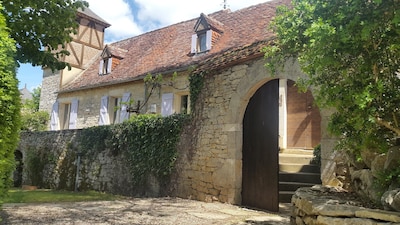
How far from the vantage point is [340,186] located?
4.77 m

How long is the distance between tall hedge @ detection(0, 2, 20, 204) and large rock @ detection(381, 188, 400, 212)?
3478mm

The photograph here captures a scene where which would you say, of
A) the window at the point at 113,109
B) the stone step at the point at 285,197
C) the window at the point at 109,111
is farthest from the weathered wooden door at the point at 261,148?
the window at the point at 113,109

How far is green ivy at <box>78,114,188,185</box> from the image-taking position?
328 inches

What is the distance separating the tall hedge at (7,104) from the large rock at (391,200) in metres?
3.48

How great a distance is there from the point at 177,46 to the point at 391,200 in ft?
36.1

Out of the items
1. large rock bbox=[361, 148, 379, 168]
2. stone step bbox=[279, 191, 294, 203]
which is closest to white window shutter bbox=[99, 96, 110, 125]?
stone step bbox=[279, 191, 294, 203]

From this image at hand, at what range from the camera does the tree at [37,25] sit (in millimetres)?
5230

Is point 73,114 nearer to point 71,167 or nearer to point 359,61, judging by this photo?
point 71,167

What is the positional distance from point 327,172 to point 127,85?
30.2 feet

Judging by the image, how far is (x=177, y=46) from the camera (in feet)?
42.6

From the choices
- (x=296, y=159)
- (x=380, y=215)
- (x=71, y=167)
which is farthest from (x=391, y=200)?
(x=71, y=167)

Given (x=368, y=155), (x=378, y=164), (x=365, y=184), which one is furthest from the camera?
(x=368, y=155)

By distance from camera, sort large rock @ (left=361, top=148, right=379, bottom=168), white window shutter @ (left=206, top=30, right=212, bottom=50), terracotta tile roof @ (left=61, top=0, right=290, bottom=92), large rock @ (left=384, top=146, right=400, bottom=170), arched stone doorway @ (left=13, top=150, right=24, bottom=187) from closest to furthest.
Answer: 1. large rock @ (left=384, top=146, right=400, bottom=170)
2. large rock @ (left=361, top=148, right=379, bottom=168)
3. terracotta tile roof @ (left=61, top=0, right=290, bottom=92)
4. white window shutter @ (left=206, top=30, right=212, bottom=50)
5. arched stone doorway @ (left=13, top=150, right=24, bottom=187)

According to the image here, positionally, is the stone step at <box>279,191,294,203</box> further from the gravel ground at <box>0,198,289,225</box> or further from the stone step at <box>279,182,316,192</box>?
the gravel ground at <box>0,198,289,225</box>
